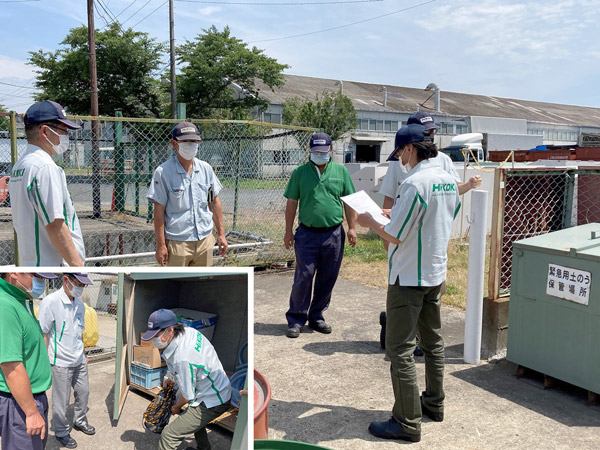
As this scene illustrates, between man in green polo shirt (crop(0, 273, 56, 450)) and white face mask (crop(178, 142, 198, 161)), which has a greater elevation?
white face mask (crop(178, 142, 198, 161))

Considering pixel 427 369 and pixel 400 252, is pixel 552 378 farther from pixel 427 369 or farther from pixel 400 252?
pixel 400 252

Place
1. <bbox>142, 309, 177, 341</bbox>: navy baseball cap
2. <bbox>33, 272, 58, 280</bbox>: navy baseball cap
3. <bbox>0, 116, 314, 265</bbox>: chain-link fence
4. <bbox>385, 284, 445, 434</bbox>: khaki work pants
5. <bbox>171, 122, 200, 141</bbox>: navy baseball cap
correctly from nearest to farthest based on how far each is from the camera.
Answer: <bbox>142, 309, 177, 341</bbox>: navy baseball cap
<bbox>33, 272, 58, 280</bbox>: navy baseball cap
<bbox>385, 284, 445, 434</bbox>: khaki work pants
<bbox>171, 122, 200, 141</bbox>: navy baseball cap
<bbox>0, 116, 314, 265</bbox>: chain-link fence

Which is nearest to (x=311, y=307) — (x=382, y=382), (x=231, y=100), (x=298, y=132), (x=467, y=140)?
(x=382, y=382)

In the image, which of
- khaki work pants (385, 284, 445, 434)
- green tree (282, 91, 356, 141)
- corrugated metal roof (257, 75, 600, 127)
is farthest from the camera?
corrugated metal roof (257, 75, 600, 127)

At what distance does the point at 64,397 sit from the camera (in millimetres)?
1311

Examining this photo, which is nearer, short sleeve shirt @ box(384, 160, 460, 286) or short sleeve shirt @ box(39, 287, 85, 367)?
short sleeve shirt @ box(39, 287, 85, 367)

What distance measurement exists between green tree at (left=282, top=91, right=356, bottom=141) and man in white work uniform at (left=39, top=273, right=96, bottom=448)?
34.5 metres

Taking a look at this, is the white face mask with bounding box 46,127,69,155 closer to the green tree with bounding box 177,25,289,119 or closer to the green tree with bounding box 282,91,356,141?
the green tree with bounding box 177,25,289,119

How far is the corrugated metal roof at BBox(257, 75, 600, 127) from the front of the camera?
45.1 m

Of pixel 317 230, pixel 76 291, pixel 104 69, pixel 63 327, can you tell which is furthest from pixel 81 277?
pixel 104 69

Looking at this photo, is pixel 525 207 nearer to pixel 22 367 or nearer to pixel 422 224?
pixel 422 224

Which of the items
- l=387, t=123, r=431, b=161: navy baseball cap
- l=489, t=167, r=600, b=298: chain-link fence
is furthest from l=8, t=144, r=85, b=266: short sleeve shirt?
l=489, t=167, r=600, b=298: chain-link fence

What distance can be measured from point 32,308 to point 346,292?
552cm

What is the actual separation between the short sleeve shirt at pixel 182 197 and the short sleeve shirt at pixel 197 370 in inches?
118
